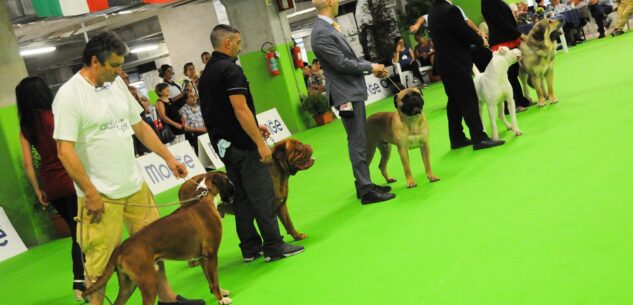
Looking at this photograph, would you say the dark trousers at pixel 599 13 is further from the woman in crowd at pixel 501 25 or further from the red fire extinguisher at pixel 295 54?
the woman in crowd at pixel 501 25

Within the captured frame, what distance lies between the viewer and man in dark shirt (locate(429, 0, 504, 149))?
6991 mm

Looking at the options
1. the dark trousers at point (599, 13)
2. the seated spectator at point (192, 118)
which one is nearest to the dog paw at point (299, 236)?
→ the seated spectator at point (192, 118)

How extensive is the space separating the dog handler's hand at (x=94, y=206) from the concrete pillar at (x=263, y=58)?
11660 millimetres

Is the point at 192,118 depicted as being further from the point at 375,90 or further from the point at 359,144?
the point at 375,90

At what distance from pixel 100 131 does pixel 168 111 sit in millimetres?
8111

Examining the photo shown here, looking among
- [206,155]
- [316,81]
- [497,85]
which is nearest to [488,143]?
[497,85]

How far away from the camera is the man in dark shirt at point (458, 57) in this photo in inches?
275

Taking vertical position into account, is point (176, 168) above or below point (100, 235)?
above

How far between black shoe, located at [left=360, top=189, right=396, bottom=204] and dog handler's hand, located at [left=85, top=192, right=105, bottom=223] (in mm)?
2890

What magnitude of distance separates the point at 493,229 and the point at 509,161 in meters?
1.98

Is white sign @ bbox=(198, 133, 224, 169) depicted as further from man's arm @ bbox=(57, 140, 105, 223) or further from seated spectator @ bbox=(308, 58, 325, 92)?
man's arm @ bbox=(57, 140, 105, 223)

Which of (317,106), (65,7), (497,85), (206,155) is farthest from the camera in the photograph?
(317,106)

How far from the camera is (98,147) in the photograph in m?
3.77

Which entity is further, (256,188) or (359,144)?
(359,144)
